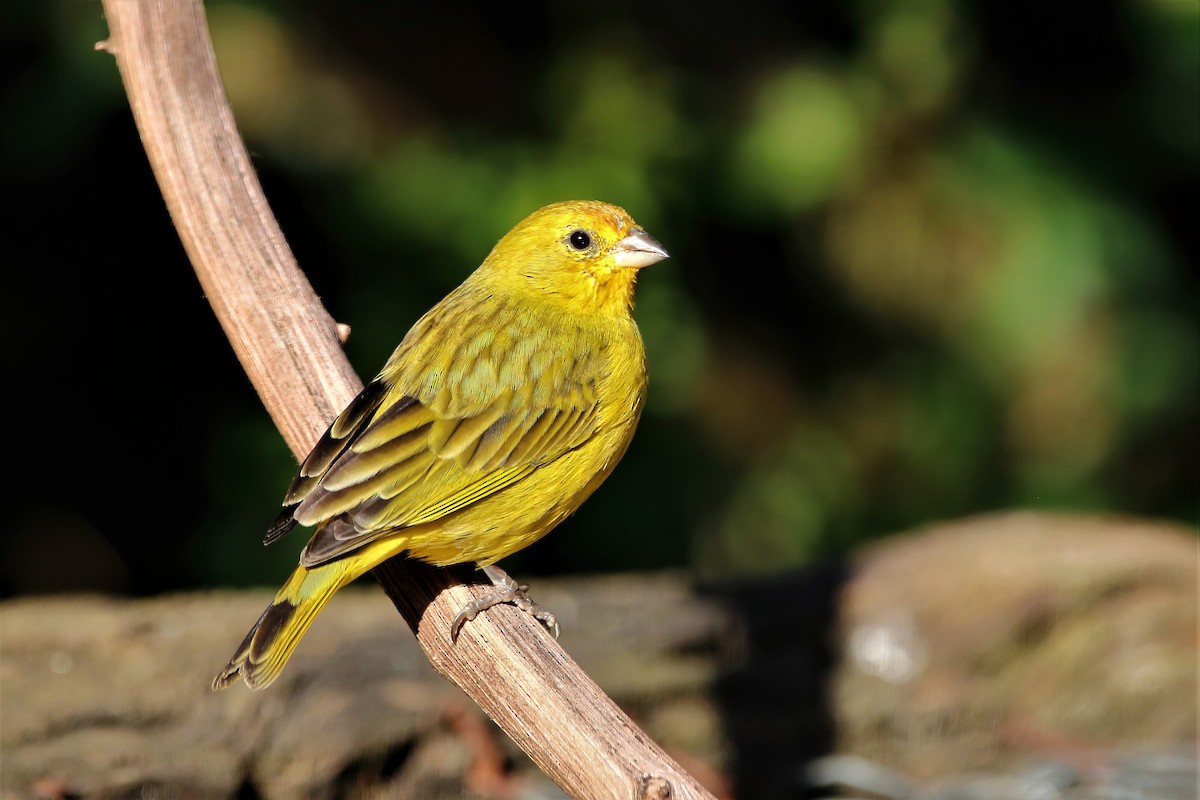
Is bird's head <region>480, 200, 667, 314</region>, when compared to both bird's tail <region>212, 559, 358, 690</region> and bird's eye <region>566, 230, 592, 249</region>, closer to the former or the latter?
bird's eye <region>566, 230, 592, 249</region>

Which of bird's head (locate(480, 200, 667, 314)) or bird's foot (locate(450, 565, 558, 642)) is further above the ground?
bird's head (locate(480, 200, 667, 314))

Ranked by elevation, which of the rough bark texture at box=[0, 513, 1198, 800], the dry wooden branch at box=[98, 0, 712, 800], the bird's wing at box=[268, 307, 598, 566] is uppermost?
the dry wooden branch at box=[98, 0, 712, 800]

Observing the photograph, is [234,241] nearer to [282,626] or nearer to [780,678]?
[282,626]

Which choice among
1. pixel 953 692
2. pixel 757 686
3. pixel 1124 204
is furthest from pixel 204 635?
pixel 1124 204

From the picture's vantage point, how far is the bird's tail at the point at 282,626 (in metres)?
2.56

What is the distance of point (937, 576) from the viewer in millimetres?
4215

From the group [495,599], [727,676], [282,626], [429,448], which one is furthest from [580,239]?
[727,676]

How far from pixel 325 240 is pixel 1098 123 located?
2.90 m

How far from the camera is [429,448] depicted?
290cm

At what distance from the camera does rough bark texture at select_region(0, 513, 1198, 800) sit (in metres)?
3.36

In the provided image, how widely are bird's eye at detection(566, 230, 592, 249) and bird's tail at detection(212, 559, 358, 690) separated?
101 centimetres

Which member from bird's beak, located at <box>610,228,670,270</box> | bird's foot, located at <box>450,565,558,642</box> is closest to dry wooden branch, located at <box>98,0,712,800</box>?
bird's foot, located at <box>450,565,558,642</box>

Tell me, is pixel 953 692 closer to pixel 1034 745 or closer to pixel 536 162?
pixel 1034 745

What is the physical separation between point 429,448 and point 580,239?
0.69 metres
